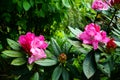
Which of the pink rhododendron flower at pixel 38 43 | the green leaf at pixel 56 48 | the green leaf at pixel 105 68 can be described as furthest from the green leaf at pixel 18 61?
the green leaf at pixel 105 68

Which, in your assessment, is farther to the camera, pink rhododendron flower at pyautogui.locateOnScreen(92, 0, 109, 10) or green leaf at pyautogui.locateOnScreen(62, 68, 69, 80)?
pink rhododendron flower at pyautogui.locateOnScreen(92, 0, 109, 10)

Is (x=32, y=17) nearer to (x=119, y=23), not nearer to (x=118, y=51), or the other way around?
(x=119, y=23)

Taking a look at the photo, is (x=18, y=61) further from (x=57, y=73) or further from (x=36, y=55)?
(x=57, y=73)

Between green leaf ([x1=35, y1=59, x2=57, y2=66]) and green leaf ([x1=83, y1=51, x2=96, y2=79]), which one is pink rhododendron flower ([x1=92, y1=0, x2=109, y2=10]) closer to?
green leaf ([x1=83, y1=51, x2=96, y2=79])

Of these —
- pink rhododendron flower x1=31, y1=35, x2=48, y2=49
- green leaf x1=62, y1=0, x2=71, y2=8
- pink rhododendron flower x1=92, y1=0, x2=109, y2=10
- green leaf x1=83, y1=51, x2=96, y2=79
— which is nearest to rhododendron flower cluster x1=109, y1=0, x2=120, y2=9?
pink rhododendron flower x1=92, y1=0, x2=109, y2=10

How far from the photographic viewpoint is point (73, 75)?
8.11 ft

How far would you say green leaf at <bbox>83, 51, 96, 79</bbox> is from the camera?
2.30 metres

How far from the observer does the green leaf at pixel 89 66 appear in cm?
230

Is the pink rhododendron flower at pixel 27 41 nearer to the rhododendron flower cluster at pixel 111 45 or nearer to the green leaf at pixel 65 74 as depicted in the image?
the green leaf at pixel 65 74

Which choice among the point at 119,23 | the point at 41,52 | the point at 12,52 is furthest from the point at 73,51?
the point at 119,23

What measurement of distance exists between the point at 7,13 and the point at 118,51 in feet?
4.38

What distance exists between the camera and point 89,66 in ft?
7.69

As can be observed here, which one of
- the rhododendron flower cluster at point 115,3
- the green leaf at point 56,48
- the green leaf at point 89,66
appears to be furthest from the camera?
the rhododendron flower cluster at point 115,3

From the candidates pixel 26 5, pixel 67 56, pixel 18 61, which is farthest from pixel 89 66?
pixel 26 5
